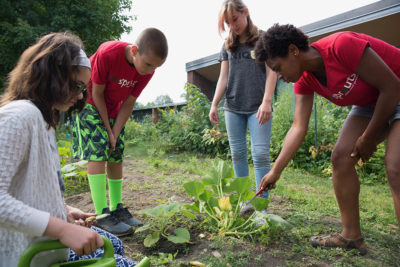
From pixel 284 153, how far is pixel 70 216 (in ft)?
4.42

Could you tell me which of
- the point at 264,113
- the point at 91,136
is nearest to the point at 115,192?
the point at 91,136

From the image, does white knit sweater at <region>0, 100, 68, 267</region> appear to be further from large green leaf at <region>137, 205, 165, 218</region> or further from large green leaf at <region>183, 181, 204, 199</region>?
large green leaf at <region>183, 181, 204, 199</region>

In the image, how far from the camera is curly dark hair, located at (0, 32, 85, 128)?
0.93 metres

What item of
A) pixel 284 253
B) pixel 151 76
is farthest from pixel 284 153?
pixel 151 76

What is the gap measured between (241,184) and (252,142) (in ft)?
1.33

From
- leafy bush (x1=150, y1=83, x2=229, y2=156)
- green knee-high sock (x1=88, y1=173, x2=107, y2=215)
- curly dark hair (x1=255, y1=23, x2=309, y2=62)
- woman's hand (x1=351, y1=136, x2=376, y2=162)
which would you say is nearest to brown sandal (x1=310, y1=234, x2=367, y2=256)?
woman's hand (x1=351, y1=136, x2=376, y2=162)

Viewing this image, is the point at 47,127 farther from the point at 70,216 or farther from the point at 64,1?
the point at 64,1

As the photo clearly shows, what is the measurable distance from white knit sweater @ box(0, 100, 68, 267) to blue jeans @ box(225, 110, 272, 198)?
1.49m

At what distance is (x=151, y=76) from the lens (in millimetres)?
2221

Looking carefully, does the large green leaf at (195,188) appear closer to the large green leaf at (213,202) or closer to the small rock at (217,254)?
the large green leaf at (213,202)

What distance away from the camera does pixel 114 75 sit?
1.99 meters

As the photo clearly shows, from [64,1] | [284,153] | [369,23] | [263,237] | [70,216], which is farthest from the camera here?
[64,1]

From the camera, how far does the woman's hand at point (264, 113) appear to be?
2023 mm

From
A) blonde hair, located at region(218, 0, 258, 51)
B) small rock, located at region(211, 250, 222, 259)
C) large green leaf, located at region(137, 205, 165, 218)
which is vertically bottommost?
small rock, located at region(211, 250, 222, 259)
